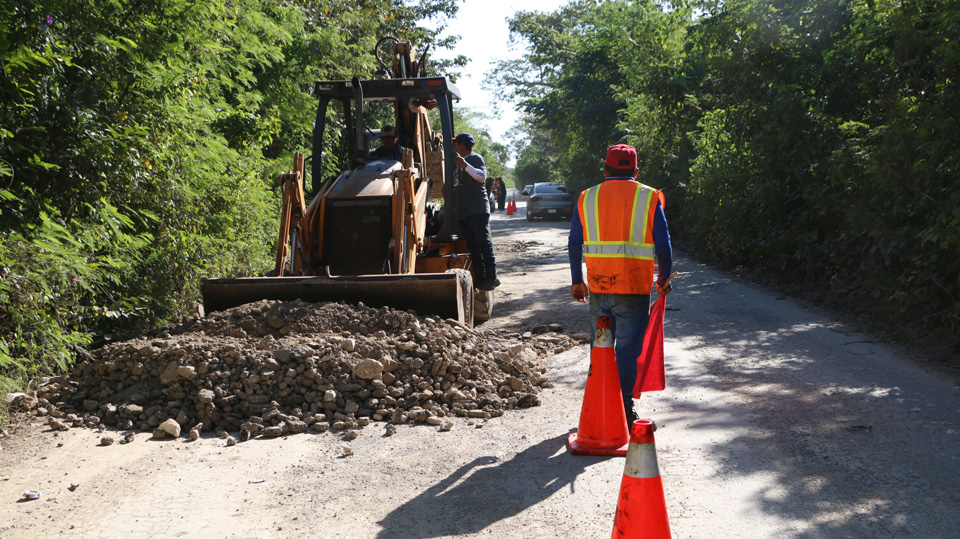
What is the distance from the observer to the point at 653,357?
5340 mm

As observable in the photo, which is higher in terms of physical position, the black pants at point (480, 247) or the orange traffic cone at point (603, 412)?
the black pants at point (480, 247)

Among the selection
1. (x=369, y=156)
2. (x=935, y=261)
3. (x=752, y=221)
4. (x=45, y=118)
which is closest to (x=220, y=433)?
(x=45, y=118)

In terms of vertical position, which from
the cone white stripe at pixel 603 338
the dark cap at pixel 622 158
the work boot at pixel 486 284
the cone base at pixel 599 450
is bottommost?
the cone base at pixel 599 450

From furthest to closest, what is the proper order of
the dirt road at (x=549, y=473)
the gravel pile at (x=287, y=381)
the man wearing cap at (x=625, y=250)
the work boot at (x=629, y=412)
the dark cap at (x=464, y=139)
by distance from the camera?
the dark cap at (x=464, y=139) < the gravel pile at (x=287, y=381) < the work boot at (x=629, y=412) < the man wearing cap at (x=625, y=250) < the dirt road at (x=549, y=473)

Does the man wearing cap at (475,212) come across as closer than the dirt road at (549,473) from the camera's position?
No

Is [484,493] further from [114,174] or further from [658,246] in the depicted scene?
[114,174]

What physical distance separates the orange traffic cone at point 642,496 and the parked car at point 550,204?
Answer: 29.6m

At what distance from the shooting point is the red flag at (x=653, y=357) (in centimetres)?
528

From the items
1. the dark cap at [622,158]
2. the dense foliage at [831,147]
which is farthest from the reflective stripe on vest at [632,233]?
the dense foliage at [831,147]

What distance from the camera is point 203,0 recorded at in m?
8.17

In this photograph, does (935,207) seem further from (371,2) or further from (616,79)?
(616,79)

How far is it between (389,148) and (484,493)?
18.8ft

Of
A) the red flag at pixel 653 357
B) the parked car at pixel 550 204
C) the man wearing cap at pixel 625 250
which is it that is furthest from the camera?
the parked car at pixel 550 204

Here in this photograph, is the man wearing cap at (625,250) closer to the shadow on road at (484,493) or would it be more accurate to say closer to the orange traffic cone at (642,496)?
the shadow on road at (484,493)
